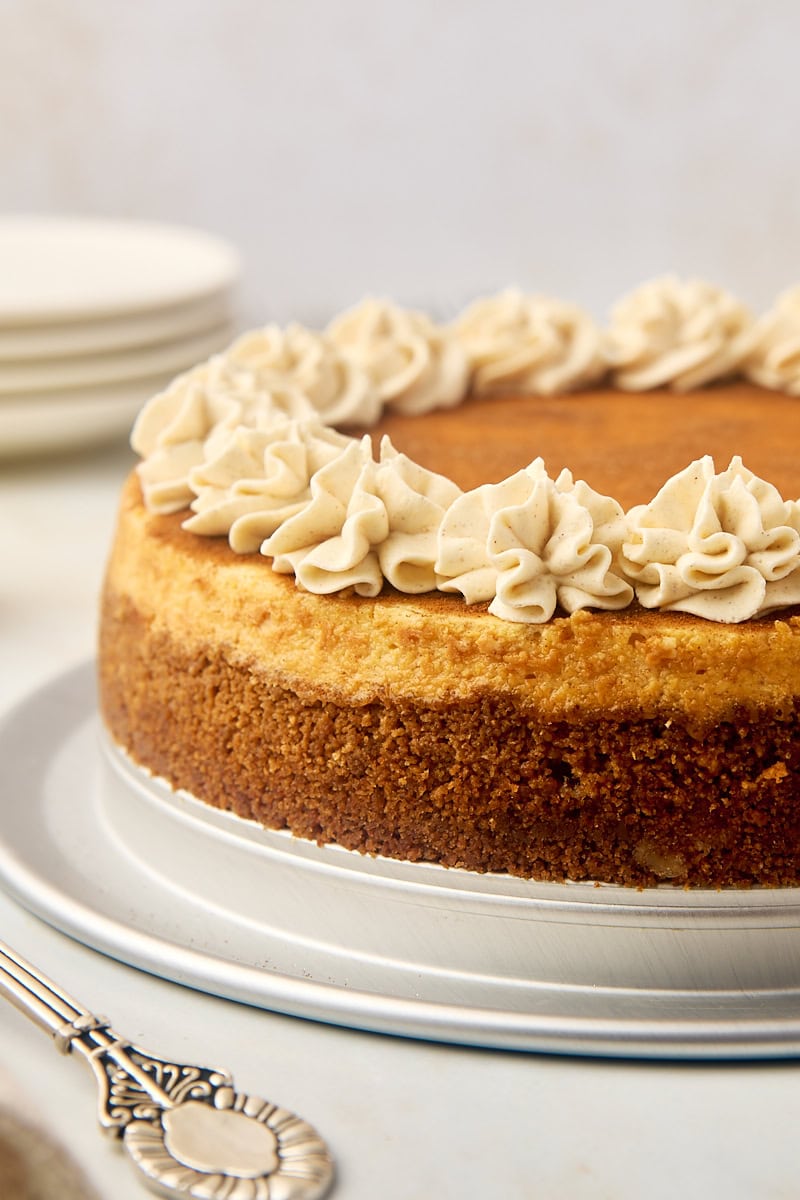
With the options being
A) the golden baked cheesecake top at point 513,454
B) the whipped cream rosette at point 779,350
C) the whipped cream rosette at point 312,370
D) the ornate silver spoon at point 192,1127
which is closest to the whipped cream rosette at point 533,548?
the golden baked cheesecake top at point 513,454

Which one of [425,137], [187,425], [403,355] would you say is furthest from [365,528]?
[425,137]

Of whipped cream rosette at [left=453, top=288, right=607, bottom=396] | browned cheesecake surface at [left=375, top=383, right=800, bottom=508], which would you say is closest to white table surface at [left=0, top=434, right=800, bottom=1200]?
browned cheesecake surface at [left=375, top=383, right=800, bottom=508]

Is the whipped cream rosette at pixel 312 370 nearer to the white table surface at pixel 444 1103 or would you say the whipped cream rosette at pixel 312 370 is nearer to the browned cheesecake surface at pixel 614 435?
the browned cheesecake surface at pixel 614 435

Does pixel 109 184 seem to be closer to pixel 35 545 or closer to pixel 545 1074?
pixel 35 545

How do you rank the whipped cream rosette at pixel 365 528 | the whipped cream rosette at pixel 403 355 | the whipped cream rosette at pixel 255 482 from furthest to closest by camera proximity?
the whipped cream rosette at pixel 403 355 → the whipped cream rosette at pixel 255 482 → the whipped cream rosette at pixel 365 528

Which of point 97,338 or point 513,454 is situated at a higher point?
point 513,454

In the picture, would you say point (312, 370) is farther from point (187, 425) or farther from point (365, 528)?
point (365, 528)
